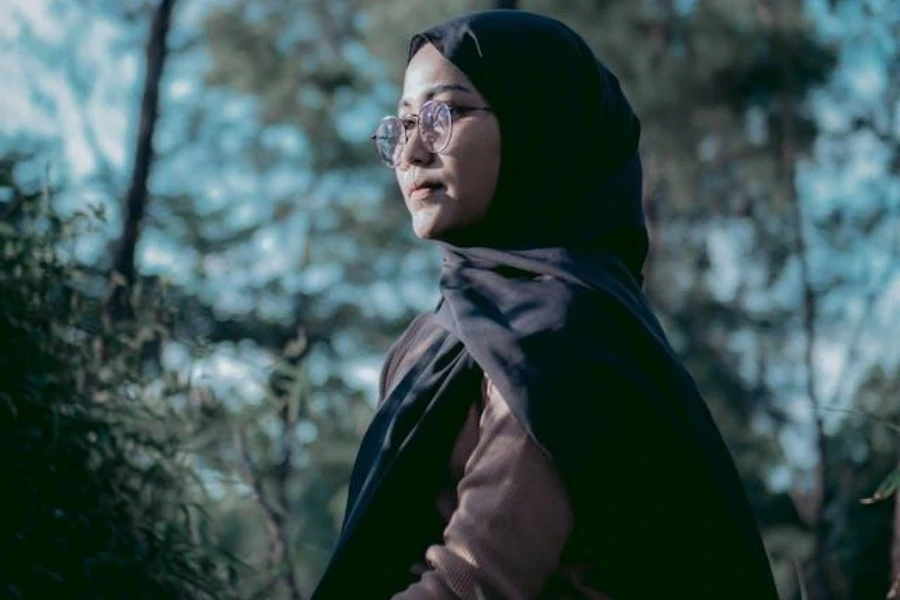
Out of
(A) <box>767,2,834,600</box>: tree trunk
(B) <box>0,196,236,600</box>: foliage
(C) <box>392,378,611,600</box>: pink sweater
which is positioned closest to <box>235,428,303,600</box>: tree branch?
(B) <box>0,196,236,600</box>: foliage

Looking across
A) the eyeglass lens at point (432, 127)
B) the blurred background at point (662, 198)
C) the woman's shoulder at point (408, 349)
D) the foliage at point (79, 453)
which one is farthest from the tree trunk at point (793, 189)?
the eyeglass lens at point (432, 127)

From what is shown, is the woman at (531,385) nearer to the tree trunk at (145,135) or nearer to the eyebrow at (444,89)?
the eyebrow at (444,89)

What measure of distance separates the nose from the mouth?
3 cm

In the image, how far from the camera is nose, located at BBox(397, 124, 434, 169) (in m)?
2.55

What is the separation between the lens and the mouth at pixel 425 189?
8.36 feet

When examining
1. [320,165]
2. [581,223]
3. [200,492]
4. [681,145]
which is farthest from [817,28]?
[581,223]

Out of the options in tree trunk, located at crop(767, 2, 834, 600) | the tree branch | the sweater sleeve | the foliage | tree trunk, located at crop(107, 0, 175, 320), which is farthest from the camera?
tree trunk, located at crop(767, 2, 834, 600)

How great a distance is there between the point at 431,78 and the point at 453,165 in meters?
0.13

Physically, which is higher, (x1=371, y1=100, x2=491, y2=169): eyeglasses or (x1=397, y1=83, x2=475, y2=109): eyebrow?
(x1=397, y1=83, x2=475, y2=109): eyebrow

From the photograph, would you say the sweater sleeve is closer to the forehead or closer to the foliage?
the forehead

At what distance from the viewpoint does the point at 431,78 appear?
2.59 metres

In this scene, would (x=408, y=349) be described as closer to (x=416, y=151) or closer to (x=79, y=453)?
(x=416, y=151)

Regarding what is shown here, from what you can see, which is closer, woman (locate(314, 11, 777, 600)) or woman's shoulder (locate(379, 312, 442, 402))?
woman (locate(314, 11, 777, 600))

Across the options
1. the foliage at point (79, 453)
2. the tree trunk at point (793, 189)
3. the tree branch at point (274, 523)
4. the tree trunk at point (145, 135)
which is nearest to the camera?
the foliage at point (79, 453)
